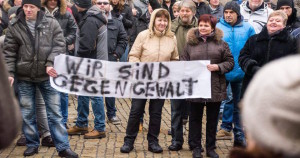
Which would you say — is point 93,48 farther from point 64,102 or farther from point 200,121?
point 200,121

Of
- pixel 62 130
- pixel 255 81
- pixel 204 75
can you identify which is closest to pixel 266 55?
pixel 204 75

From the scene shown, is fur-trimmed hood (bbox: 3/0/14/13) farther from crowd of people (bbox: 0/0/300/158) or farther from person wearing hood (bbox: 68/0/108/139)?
person wearing hood (bbox: 68/0/108/139)

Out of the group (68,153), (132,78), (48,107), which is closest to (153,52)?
(132,78)

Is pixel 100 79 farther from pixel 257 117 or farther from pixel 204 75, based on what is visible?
pixel 257 117

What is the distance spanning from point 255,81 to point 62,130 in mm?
6419

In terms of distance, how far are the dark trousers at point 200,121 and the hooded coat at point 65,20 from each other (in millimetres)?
→ 2491

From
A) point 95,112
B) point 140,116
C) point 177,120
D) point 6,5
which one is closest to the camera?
point 140,116

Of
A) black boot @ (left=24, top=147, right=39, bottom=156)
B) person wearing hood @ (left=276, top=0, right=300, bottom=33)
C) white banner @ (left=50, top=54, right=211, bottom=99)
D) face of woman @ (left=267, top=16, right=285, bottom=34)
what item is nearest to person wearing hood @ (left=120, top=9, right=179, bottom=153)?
white banner @ (left=50, top=54, right=211, bottom=99)

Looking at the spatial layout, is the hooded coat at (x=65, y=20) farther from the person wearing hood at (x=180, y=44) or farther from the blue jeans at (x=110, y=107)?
the person wearing hood at (x=180, y=44)

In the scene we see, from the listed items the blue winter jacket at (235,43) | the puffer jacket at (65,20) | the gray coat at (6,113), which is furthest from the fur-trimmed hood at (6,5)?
the gray coat at (6,113)

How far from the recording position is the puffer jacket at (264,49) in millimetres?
7832

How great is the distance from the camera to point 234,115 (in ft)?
30.3

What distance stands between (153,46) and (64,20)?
1.85 metres

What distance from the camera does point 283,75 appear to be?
1.75 meters
